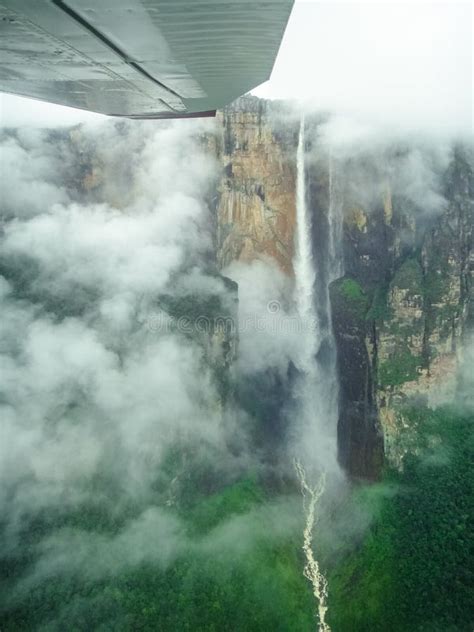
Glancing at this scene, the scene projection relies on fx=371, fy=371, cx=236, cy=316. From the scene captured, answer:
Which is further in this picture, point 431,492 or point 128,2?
point 431,492

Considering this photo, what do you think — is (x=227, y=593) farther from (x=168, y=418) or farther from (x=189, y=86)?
(x=189, y=86)

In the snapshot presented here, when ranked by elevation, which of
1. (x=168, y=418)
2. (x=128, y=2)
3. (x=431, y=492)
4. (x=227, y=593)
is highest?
(x=128, y=2)

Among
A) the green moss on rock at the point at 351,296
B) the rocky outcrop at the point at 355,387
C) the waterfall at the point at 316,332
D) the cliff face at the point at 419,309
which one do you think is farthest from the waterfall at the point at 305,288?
the cliff face at the point at 419,309

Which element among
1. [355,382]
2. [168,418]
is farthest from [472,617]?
[168,418]

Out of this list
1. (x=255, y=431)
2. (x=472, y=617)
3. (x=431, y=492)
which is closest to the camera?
(x=472, y=617)

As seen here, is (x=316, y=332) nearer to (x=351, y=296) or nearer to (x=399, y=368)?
(x=351, y=296)

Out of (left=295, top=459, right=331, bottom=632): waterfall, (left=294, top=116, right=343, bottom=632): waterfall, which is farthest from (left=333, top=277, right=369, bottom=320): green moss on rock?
(left=295, top=459, right=331, bottom=632): waterfall

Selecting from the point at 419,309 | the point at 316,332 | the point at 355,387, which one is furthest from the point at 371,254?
the point at 355,387

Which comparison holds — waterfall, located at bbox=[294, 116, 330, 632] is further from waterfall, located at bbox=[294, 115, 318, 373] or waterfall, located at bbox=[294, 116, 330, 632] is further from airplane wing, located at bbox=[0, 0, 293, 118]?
airplane wing, located at bbox=[0, 0, 293, 118]
